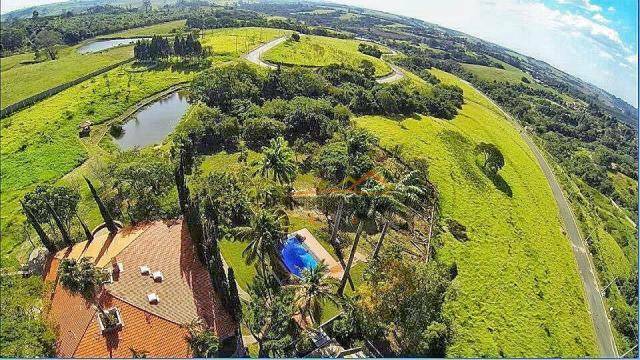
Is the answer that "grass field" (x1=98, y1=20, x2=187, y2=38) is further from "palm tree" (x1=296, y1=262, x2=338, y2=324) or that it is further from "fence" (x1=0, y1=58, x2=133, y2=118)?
"palm tree" (x1=296, y1=262, x2=338, y2=324)

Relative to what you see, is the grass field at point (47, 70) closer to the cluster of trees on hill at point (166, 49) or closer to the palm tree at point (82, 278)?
the cluster of trees on hill at point (166, 49)

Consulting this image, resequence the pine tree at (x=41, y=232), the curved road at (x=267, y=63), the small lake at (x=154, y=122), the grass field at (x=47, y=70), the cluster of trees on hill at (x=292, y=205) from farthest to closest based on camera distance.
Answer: the curved road at (x=267, y=63) < the small lake at (x=154, y=122) < the grass field at (x=47, y=70) < the pine tree at (x=41, y=232) < the cluster of trees on hill at (x=292, y=205)

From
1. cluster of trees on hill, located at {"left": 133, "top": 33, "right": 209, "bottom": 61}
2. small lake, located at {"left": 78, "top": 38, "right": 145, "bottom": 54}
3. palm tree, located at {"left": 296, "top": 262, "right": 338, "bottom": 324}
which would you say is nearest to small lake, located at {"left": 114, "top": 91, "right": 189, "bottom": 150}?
cluster of trees on hill, located at {"left": 133, "top": 33, "right": 209, "bottom": 61}

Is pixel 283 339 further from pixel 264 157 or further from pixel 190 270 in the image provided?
pixel 264 157

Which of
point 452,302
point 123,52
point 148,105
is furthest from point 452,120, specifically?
point 123,52

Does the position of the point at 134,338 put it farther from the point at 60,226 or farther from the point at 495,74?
the point at 495,74

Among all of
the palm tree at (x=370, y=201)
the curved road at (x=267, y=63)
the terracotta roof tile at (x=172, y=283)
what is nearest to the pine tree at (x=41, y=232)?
the terracotta roof tile at (x=172, y=283)

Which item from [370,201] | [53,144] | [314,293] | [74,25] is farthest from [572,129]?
[74,25]
